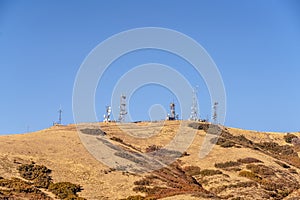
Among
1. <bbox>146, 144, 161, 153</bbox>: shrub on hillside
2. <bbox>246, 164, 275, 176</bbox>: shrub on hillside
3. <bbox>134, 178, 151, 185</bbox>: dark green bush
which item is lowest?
<bbox>134, 178, 151, 185</bbox>: dark green bush

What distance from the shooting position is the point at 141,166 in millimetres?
64875

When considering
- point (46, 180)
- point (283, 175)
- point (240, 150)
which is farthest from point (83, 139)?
point (283, 175)

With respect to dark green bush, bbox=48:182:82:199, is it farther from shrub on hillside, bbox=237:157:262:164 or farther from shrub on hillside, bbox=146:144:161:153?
shrub on hillside, bbox=237:157:262:164

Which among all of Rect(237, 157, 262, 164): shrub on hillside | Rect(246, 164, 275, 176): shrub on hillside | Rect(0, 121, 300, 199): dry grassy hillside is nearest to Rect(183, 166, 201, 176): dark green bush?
Rect(0, 121, 300, 199): dry grassy hillside

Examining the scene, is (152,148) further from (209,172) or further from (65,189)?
(65,189)

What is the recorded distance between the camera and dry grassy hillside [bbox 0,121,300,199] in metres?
53.3

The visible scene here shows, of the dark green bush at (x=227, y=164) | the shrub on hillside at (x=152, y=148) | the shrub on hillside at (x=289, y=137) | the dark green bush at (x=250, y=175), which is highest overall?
the shrub on hillside at (x=289, y=137)

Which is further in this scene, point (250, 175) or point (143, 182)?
point (250, 175)

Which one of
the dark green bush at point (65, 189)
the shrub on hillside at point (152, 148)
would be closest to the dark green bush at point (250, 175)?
the shrub on hillside at point (152, 148)

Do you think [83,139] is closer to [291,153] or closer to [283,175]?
[283,175]

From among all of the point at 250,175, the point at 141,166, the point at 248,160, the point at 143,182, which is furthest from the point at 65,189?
the point at 248,160

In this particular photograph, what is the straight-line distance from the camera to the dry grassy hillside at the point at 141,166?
175 feet

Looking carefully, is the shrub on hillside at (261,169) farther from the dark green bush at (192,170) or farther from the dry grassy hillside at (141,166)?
the dark green bush at (192,170)

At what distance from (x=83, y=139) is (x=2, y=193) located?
28.3m
